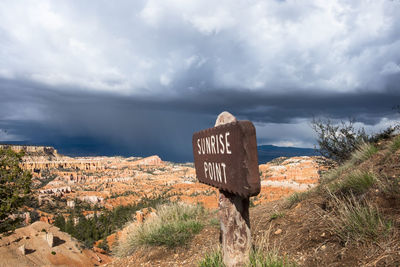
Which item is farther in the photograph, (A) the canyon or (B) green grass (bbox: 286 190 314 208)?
(A) the canyon

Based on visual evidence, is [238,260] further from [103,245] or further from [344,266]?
[103,245]

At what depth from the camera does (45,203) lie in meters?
69.9

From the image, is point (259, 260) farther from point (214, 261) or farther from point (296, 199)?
point (296, 199)

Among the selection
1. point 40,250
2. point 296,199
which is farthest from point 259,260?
point 40,250

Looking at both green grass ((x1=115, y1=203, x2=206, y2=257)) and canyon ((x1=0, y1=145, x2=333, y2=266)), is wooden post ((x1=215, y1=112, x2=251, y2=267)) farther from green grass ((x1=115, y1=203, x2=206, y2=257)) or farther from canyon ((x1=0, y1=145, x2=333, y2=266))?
canyon ((x1=0, y1=145, x2=333, y2=266))

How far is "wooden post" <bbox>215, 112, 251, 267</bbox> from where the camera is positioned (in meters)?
3.49

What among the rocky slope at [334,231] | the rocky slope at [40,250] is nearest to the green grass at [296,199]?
the rocky slope at [334,231]

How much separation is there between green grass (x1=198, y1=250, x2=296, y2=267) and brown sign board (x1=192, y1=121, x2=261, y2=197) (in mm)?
1019

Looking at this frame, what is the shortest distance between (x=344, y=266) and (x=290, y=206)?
3774 millimetres

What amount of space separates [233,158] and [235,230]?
128cm

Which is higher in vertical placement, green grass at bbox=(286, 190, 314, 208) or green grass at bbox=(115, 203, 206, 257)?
green grass at bbox=(286, 190, 314, 208)

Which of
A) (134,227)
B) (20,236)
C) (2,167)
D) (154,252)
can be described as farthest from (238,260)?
(20,236)

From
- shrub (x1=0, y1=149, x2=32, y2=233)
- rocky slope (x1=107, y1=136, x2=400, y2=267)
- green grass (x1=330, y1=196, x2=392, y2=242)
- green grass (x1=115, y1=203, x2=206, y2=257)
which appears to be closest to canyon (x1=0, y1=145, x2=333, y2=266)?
shrub (x1=0, y1=149, x2=32, y2=233)

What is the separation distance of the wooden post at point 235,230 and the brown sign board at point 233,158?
14.9 inches
